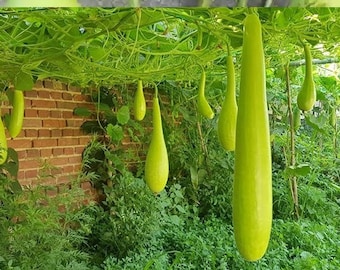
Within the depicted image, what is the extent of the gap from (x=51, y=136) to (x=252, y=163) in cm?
226

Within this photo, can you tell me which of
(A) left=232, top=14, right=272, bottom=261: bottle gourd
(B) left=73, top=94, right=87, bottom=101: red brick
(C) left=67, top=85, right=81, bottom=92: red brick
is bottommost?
(A) left=232, top=14, right=272, bottom=261: bottle gourd

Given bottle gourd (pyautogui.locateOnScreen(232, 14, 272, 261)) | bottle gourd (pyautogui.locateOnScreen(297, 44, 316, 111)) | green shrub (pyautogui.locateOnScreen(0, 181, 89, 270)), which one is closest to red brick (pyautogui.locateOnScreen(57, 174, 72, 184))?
green shrub (pyautogui.locateOnScreen(0, 181, 89, 270))

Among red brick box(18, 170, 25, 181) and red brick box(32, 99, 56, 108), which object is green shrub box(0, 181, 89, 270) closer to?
red brick box(18, 170, 25, 181)

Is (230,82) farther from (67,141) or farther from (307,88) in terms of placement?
(67,141)

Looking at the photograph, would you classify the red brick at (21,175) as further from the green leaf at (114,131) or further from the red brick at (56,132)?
the green leaf at (114,131)

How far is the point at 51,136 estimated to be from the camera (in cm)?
251

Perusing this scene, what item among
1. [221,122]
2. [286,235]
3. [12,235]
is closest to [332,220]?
[286,235]

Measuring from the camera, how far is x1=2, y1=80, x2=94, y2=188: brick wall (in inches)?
90.6

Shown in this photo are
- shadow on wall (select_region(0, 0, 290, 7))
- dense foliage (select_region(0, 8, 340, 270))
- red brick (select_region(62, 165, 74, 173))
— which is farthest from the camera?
red brick (select_region(62, 165, 74, 173))

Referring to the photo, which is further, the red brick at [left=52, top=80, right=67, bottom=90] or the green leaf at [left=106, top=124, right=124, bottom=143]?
the green leaf at [left=106, top=124, right=124, bottom=143]

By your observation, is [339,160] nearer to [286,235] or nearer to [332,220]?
[332,220]

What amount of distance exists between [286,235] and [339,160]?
1216 mm

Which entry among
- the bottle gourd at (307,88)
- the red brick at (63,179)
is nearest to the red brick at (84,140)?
the red brick at (63,179)

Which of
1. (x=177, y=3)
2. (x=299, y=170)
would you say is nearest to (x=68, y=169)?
(x=299, y=170)
